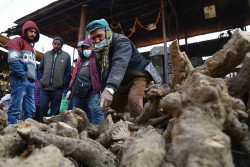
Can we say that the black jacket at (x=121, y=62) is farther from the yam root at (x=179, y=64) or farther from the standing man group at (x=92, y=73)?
the yam root at (x=179, y=64)

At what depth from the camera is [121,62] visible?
6.88 feet

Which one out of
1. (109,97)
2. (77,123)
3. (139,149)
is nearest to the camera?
(139,149)

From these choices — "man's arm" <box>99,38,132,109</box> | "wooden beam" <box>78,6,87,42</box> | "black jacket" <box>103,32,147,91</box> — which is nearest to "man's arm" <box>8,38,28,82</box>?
"black jacket" <box>103,32,147,91</box>

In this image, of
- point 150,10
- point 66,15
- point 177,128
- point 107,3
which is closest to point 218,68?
point 177,128

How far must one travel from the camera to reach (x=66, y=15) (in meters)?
6.35

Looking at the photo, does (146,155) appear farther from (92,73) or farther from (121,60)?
(92,73)

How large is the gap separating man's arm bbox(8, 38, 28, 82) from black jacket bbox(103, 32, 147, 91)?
150cm

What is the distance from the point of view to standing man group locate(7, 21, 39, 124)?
2688 mm

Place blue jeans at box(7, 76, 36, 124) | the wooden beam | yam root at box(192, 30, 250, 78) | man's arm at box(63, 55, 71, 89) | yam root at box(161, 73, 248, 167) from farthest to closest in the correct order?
the wooden beam < man's arm at box(63, 55, 71, 89) < blue jeans at box(7, 76, 36, 124) < yam root at box(192, 30, 250, 78) < yam root at box(161, 73, 248, 167)

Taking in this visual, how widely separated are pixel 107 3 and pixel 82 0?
82 centimetres

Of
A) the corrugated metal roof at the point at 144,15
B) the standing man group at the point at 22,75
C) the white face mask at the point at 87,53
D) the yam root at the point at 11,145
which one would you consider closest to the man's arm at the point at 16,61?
the standing man group at the point at 22,75

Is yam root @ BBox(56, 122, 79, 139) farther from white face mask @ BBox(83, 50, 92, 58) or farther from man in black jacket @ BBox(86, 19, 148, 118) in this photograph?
white face mask @ BBox(83, 50, 92, 58)

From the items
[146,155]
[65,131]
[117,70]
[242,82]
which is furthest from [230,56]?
[65,131]

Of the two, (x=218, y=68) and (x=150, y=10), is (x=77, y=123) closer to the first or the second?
(x=218, y=68)
